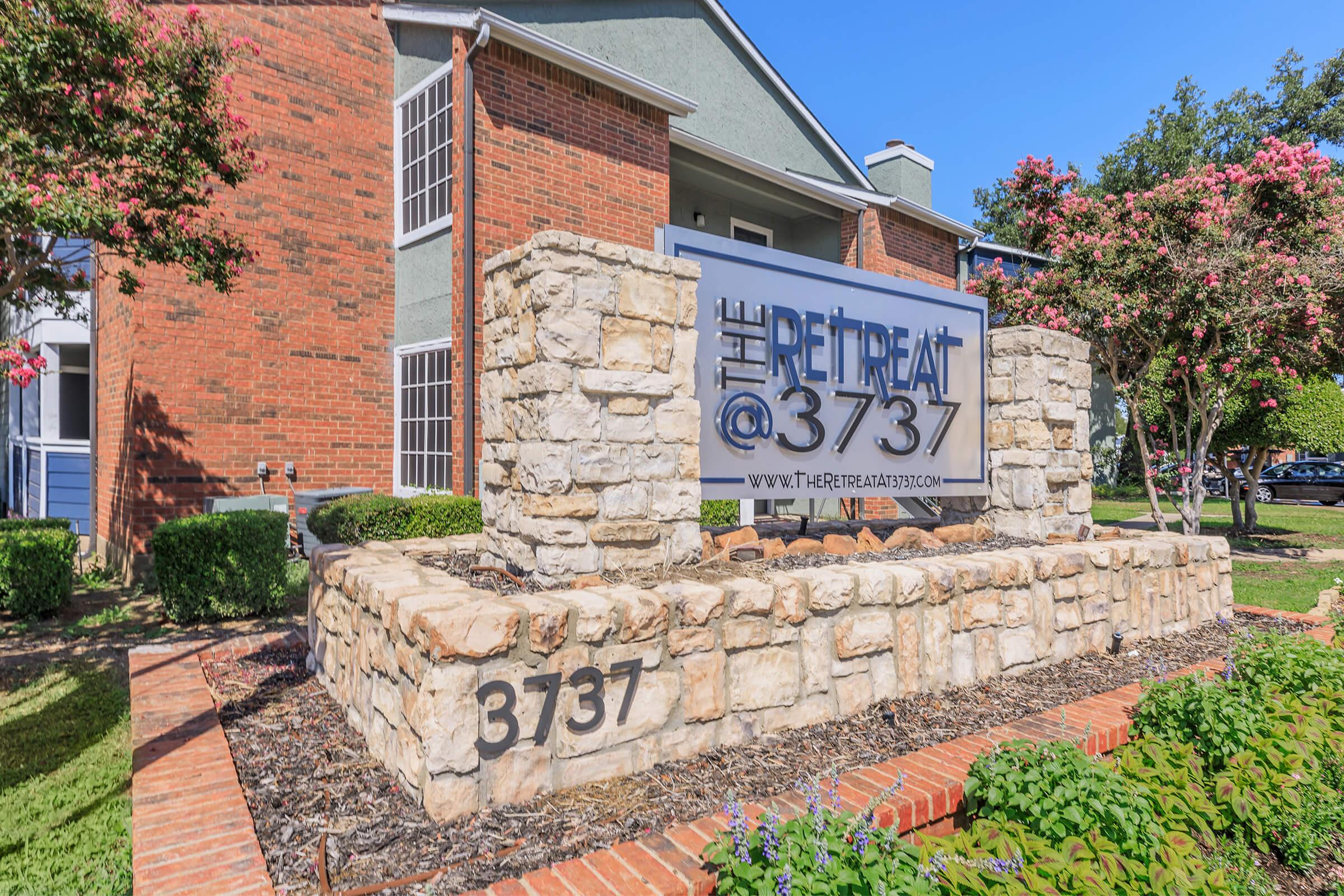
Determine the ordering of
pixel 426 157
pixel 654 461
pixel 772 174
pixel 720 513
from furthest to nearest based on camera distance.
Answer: pixel 772 174 → pixel 720 513 → pixel 426 157 → pixel 654 461

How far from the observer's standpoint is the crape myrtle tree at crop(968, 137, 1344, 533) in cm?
793

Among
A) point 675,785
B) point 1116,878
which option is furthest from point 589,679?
point 1116,878

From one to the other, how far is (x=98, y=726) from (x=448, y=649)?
9.58ft

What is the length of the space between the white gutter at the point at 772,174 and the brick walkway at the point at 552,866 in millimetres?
8514

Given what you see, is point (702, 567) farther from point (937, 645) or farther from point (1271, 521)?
point (1271, 521)

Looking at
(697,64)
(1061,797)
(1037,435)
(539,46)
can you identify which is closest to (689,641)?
(1061,797)

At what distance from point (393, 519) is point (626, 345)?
Result: 394cm

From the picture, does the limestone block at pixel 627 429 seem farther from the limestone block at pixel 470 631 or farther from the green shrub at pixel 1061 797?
the green shrub at pixel 1061 797

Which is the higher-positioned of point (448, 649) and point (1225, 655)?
point (448, 649)

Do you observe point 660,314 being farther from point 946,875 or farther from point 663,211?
point 663,211

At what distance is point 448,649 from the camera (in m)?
2.65

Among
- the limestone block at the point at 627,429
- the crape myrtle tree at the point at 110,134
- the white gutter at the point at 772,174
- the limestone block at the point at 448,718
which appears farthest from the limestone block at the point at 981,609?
the white gutter at the point at 772,174

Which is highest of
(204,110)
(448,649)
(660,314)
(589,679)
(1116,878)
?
(204,110)

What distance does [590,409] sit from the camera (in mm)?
3727
